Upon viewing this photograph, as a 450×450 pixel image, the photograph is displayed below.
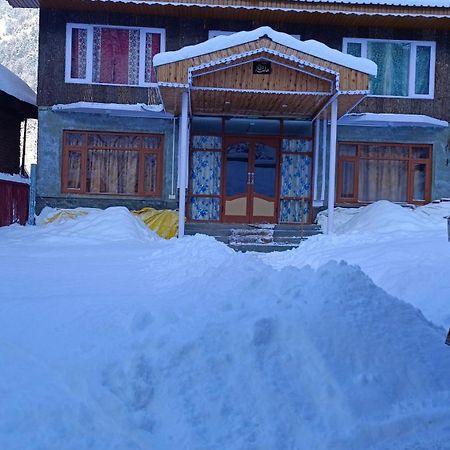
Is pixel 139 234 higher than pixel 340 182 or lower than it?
lower

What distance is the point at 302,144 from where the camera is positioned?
48.1ft

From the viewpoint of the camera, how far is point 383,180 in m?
15.0

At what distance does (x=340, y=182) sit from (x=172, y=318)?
35.3 feet

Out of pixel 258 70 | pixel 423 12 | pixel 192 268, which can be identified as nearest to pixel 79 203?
pixel 258 70

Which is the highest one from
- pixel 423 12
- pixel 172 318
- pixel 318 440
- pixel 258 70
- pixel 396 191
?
pixel 423 12

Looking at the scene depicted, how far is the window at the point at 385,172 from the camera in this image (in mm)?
14953

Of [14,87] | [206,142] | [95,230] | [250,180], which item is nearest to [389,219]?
[250,180]

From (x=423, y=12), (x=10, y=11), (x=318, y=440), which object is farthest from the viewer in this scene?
(x=10, y=11)

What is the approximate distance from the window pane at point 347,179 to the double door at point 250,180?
186cm

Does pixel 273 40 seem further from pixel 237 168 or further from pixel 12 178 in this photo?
pixel 12 178

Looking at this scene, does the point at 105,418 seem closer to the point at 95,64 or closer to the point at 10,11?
the point at 95,64

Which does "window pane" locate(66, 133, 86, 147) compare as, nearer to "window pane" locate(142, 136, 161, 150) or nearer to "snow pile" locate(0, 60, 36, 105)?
"window pane" locate(142, 136, 161, 150)

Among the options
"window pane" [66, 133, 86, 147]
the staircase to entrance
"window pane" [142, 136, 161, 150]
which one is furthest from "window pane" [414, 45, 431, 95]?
"window pane" [66, 133, 86, 147]

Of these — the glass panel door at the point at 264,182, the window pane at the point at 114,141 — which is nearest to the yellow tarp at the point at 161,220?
the window pane at the point at 114,141
